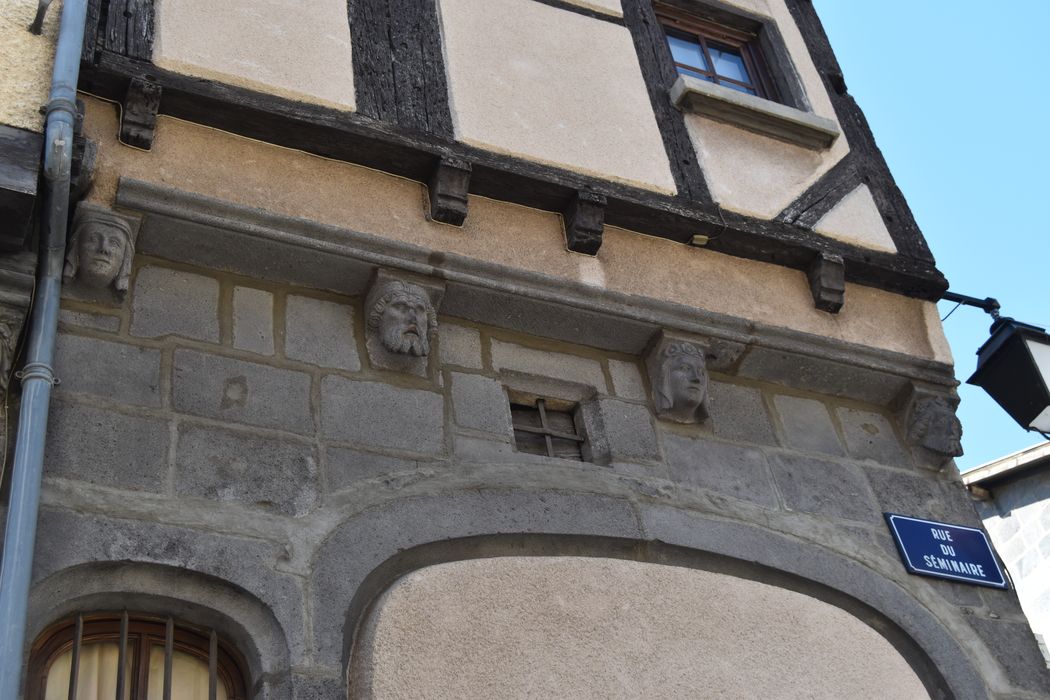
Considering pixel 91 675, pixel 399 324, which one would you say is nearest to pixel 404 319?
pixel 399 324

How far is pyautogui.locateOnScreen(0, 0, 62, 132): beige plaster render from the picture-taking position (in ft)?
13.2

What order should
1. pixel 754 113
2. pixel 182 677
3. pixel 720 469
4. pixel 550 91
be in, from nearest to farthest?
pixel 182 677
pixel 720 469
pixel 550 91
pixel 754 113

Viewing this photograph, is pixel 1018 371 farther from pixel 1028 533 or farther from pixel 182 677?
pixel 1028 533

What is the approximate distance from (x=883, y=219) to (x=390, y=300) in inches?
97.8

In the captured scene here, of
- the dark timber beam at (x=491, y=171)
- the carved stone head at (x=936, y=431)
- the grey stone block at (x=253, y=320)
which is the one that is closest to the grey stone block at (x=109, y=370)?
the grey stone block at (x=253, y=320)

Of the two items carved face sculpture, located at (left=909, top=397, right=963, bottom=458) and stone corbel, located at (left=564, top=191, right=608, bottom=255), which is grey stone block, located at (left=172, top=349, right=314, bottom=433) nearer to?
stone corbel, located at (left=564, top=191, right=608, bottom=255)

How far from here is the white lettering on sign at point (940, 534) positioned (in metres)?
4.83

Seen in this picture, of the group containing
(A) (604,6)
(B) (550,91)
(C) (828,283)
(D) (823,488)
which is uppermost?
(A) (604,6)

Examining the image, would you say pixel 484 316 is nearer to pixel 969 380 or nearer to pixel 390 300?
pixel 390 300

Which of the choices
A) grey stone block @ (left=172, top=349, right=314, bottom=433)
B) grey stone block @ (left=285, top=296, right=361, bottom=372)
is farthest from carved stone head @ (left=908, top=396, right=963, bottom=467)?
grey stone block @ (left=172, top=349, right=314, bottom=433)

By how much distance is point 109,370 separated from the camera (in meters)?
3.89

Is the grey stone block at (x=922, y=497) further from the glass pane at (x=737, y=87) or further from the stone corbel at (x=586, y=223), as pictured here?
the glass pane at (x=737, y=87)

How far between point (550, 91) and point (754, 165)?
3.09ft

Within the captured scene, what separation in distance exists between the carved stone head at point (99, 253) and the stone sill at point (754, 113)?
2618 millimetres
